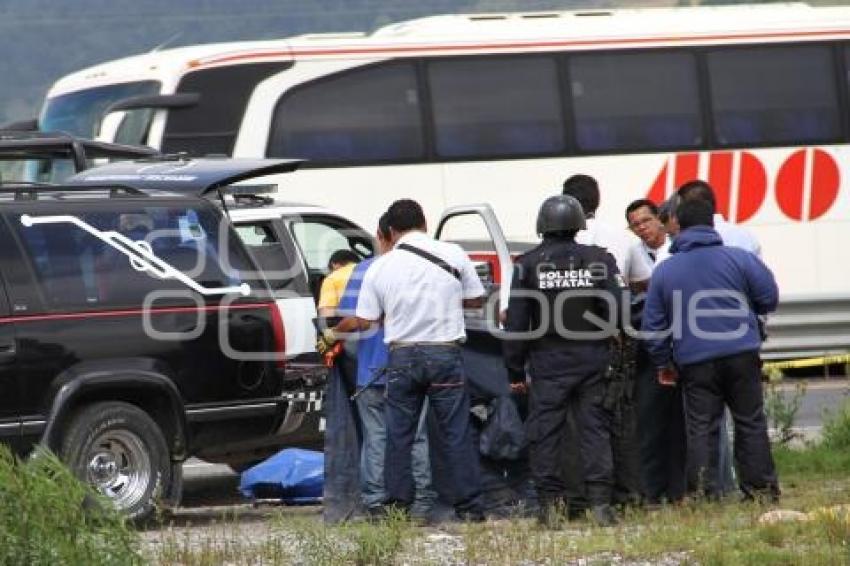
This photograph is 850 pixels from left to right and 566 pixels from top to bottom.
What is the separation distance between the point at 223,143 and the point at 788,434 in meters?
10.3

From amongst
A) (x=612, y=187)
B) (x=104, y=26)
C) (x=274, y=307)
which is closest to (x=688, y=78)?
(x=612, y=187)

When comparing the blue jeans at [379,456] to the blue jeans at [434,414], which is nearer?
the blue jeans at [434,414]

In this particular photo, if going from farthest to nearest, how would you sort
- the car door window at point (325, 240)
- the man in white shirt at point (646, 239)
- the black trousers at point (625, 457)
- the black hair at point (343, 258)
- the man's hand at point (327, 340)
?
the car door window at point (325, 240) → the black hair at point (343, 258) → the man in white shirt at point (646, 239) → the man's hand at point (327, 340) → the black trousers at point (625, 457)

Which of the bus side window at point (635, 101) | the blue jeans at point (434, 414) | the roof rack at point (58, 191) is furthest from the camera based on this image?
the bus side window at point (635, 101)

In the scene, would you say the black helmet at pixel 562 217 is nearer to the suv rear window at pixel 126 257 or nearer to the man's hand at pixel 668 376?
the man's hand at pixel 668 376

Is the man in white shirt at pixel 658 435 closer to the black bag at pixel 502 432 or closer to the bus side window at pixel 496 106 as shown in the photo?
the black bag at pixel 502 432

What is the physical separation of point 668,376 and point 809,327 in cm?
1178

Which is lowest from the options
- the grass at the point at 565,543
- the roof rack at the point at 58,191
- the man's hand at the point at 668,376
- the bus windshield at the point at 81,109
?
the grass at the point at 565,543

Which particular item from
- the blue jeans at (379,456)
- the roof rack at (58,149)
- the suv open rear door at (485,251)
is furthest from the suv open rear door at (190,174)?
the blue jeans at (379,456)

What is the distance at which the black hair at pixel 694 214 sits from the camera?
12.8 metres

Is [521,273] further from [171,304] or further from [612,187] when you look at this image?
[612,187]

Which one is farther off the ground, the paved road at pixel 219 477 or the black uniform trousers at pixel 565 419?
the black uniform trousers at pixel 565 419

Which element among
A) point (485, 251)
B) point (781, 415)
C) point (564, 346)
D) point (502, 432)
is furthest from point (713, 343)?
point (485, 251)

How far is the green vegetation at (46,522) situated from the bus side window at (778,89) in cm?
1725
